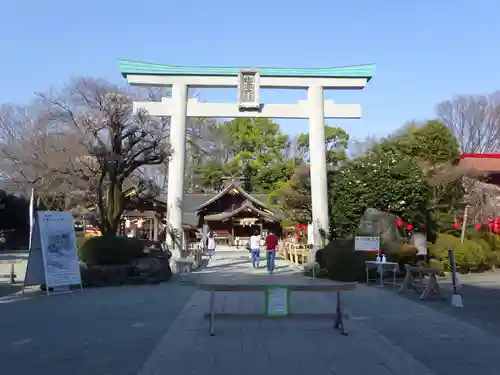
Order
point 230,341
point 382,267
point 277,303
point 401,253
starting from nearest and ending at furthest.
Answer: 1. point 230,341
2. point 277,303
3. point 382,267
4. point 401,253

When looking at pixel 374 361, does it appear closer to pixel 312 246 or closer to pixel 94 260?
pixel 94 260

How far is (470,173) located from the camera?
24562mm

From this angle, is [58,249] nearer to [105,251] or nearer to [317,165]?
[105,251]

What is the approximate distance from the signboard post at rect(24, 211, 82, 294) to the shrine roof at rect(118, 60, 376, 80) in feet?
35.7

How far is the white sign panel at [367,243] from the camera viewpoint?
16.7 metres

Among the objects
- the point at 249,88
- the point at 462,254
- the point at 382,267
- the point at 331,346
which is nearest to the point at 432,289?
the point at 382,267

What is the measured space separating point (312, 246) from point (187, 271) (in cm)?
563

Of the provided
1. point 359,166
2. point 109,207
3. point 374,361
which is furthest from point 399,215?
point 374,361

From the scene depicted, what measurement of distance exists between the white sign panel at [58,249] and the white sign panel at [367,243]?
7.81m

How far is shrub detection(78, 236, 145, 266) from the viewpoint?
51.9 feet

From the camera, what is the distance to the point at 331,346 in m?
7.41

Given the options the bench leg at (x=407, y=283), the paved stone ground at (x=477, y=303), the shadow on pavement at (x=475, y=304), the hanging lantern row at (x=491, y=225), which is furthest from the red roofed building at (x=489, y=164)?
the bench leg at (x=407, y=283)

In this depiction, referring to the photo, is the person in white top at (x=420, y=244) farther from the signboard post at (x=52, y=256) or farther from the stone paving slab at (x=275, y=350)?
the signboard post at (x=52, y=256)

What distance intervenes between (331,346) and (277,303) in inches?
67.8
